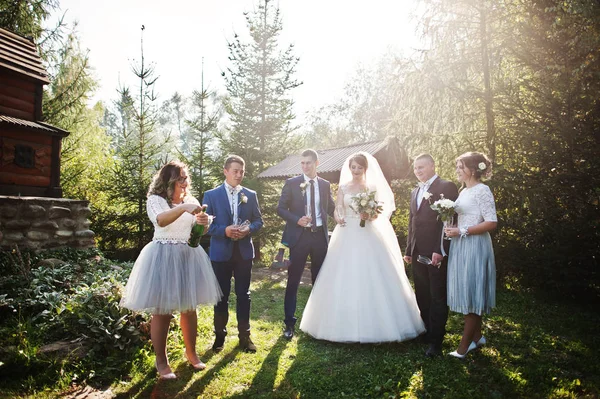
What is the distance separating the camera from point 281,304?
7.43 m

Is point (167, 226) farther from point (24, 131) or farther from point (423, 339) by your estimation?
point (24, 131)

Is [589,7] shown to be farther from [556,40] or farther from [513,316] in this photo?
[513,316]

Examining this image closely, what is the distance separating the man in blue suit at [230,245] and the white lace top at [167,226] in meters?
0.70

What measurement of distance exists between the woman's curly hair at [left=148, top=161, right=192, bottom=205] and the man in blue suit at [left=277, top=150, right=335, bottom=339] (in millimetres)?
1799

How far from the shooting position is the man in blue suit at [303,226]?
5355 mm

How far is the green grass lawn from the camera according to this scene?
3.62 metres

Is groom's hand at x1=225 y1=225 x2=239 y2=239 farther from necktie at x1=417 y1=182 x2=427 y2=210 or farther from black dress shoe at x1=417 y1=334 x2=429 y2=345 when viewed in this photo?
black dress shoe at x1=417 y1=334 x2=429 y2=345

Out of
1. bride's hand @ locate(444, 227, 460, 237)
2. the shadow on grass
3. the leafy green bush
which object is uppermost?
bride's hand @ locate(444, 227, 460, 237)

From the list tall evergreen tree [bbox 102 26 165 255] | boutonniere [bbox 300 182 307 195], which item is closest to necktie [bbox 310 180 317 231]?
boutonniere [bbox 300 182 307 195]

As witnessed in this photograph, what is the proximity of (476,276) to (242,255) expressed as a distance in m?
2.69

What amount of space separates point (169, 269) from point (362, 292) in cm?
233

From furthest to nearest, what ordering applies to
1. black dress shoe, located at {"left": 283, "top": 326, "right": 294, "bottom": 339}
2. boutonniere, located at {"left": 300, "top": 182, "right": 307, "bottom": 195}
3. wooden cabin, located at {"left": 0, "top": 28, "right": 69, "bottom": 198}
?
wooden cabin, located at {"left": 0, "top": 28, "right": 69, "bottom": 198} < boutonniere, located at {"left": 300, "top": 182, "right": 307, "bottom": 195} < black dress shoe, located at {"left": 283, "top": 326, "right": 294, "bottom": 339}

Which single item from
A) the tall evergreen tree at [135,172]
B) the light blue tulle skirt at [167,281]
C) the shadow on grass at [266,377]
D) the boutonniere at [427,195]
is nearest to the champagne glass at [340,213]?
the boutonniere at [427,195]

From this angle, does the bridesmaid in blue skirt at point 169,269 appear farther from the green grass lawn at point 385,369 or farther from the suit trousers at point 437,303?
the suit trousers at point 437,303
